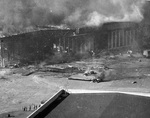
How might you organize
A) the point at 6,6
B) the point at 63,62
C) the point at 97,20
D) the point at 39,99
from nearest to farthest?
the point at 39,99 → the point at 63,62 → the point at 97,20 → the point at 6,6

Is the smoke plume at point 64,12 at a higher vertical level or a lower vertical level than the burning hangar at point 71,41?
higher

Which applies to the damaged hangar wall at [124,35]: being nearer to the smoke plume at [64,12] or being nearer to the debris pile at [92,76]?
the smoke plume at [64,12]

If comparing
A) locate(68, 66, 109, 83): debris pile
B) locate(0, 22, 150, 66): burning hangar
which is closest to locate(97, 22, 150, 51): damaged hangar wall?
locate(0, 22, 150, 66): burning hangar

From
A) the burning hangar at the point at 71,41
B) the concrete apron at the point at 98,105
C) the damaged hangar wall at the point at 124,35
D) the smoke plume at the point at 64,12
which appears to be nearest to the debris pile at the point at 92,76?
the burning hangar at the point at 71,41

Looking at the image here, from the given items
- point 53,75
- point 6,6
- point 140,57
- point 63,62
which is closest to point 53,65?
point 63,62

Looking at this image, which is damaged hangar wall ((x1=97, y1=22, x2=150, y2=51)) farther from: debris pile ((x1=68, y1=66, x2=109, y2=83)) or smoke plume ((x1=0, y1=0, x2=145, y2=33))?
debris pile ((x1=68, y1=66, x2=109, y2=83))

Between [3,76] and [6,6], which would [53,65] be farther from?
[6,6]

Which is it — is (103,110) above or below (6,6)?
below

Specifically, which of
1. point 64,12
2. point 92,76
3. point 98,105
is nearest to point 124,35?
point 64,12

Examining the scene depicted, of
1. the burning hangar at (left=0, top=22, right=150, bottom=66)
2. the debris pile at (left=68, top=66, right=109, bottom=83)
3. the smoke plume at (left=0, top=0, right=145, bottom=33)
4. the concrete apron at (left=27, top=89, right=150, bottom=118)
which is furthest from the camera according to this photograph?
the smoke plume at (left=0, top=0, right=145, bottom=33)
